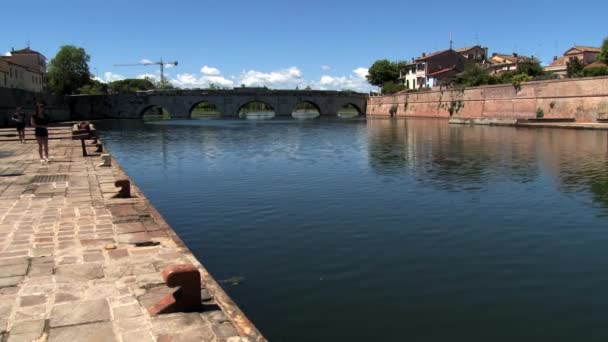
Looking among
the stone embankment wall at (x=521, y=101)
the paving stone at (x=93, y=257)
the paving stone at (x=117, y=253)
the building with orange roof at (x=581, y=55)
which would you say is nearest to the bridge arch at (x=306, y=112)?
the stone embankment wall at (x=521, y=101)

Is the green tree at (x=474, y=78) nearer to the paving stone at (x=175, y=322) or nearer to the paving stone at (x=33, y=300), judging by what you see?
the paving stone at (x=175, y=322)

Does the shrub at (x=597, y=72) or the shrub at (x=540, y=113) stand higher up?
the shrub at (x=597, y=72)

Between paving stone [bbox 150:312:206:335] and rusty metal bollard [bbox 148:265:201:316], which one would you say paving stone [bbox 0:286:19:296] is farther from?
paving stone [bbox 150:312:206:335]

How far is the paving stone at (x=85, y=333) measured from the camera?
439cm

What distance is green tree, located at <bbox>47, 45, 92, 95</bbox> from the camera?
3949 inches

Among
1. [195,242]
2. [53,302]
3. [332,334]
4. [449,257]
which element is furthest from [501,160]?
[53,302]

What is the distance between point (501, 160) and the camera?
21797 mm

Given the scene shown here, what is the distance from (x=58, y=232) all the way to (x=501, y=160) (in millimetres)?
18204

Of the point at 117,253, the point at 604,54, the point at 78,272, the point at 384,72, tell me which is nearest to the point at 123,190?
the point at 117,253

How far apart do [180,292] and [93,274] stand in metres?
1.60

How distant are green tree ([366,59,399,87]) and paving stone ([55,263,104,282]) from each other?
4317 inches

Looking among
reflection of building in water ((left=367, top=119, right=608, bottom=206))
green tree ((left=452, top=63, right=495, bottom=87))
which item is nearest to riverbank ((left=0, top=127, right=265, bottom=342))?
reflection of building in water ((left=367, top=119, right=608, bottom=206))

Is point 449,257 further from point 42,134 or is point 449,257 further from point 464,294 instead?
point 42,134

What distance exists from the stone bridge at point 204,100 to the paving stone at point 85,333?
86453 millimetres
